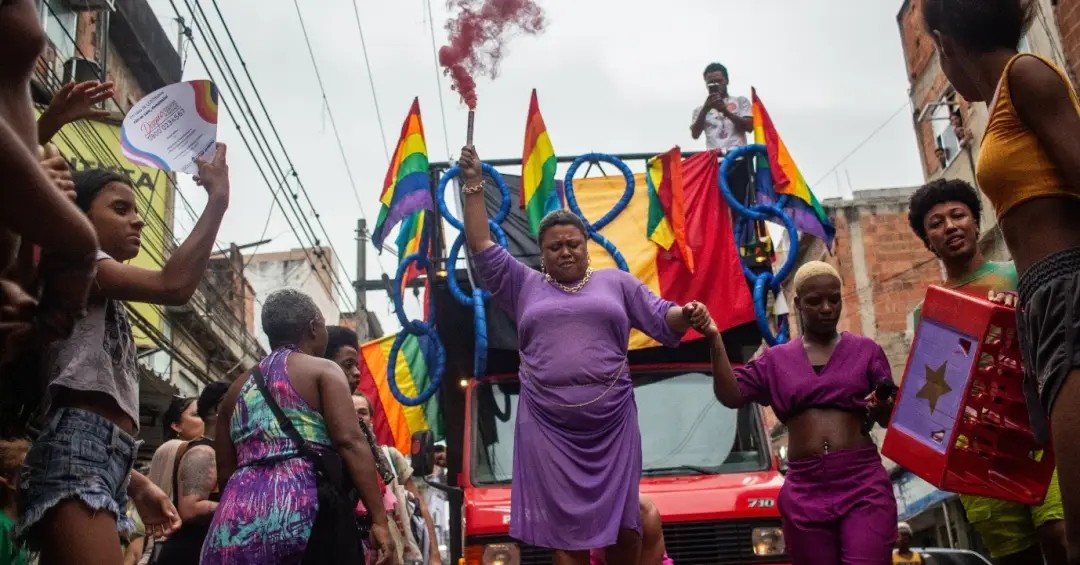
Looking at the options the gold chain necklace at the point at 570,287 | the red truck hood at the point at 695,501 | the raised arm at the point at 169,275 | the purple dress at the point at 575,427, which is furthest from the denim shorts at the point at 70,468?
the red truck hood at the point at 695,501

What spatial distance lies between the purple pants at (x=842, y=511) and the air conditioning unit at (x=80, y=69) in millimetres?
13699

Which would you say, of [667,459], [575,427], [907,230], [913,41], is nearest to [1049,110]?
[575,427]

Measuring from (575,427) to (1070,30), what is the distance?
1251cm

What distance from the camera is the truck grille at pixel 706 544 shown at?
555cm

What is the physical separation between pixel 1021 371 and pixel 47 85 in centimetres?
1354

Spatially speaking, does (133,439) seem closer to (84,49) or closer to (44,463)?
(44,463)

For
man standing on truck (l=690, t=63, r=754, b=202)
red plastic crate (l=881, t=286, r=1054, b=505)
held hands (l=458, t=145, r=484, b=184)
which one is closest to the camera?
red plastic crate (l=881, t=286, r=1054, b=505)

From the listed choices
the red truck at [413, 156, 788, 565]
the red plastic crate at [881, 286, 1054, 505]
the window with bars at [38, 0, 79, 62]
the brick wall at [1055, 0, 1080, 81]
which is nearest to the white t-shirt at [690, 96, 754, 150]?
the red truck at [413, 156, 788, 565]

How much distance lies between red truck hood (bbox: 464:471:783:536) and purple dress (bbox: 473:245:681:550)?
153 cm

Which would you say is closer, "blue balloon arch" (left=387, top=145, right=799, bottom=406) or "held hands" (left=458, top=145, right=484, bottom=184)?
"held hands" (left=458, top=145, right=484, bottom=184)

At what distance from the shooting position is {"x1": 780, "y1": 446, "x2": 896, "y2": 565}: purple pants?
4070mm

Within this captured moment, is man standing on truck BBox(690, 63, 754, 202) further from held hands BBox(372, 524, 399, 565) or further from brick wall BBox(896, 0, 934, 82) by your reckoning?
brick wall BBox(896, 0, 934, 82)

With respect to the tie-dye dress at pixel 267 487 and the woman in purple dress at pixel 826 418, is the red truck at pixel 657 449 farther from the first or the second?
the tie-dye dress at pixel 267 487

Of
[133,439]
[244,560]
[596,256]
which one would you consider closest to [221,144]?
[133,439]
